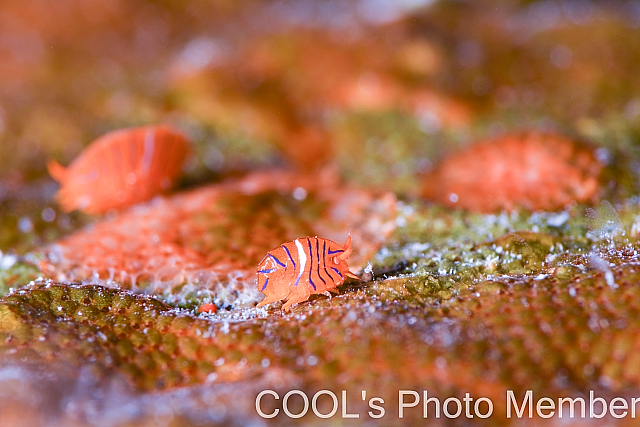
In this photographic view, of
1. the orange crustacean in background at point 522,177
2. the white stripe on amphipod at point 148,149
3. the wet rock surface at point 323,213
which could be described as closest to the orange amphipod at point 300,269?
the wet rock surface at point 323,213

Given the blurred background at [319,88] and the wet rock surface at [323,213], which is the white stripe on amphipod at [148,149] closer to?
the wet rock surface at [323,213]

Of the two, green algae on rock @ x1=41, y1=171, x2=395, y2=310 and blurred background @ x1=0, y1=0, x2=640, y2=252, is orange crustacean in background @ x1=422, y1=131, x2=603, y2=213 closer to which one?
Result: blurred background @ x1=0, y1=0, x2=640, y2=252

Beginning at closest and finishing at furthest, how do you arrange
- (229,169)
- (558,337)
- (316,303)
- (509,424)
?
(509,424) → (558,337) → (316,303) → (229,169)

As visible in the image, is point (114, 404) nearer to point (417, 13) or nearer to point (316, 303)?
point (316, 303)

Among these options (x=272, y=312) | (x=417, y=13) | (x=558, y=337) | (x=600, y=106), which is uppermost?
(x=417, y=13)

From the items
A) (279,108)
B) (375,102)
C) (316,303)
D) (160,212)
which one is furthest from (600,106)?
(160,212)

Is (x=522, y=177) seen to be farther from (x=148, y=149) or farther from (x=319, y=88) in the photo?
(x=148, y=149)

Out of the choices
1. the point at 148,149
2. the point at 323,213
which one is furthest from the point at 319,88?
the point at 148,149
